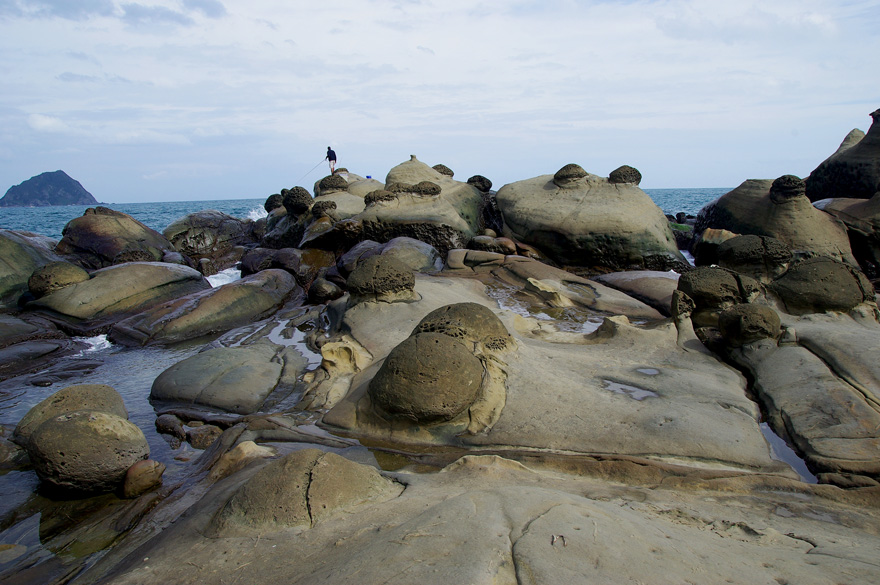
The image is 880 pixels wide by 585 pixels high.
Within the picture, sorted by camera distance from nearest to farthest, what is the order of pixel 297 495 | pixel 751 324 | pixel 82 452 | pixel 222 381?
pixel 297 495 → pixel 82 452 → pixel 751 324 → pixel 222 381

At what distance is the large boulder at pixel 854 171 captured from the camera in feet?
35.6

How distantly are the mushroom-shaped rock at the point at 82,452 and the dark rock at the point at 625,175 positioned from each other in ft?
30.8

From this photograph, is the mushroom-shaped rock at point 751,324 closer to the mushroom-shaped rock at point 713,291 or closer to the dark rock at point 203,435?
the mushroom-shaped rock at point 713,291

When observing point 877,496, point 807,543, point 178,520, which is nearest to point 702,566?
point 807,543

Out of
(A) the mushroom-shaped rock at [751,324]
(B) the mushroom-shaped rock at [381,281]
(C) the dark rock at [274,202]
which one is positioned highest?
(C) the dark rock at [274,202]

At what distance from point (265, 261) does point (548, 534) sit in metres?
8.75

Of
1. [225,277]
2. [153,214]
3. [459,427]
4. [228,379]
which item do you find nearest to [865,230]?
[459,427]

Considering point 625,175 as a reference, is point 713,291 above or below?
below

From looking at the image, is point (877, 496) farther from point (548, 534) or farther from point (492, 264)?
point (492, 264)

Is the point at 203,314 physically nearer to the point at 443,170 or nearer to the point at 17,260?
the point at 17,260

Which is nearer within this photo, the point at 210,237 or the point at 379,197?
the point at 379,197

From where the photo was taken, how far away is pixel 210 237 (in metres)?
14.2

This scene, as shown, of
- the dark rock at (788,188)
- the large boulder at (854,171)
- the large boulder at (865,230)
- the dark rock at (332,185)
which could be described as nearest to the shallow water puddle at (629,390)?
the dark rock at (788,188)

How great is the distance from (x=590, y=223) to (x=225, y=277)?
7.14 meters
